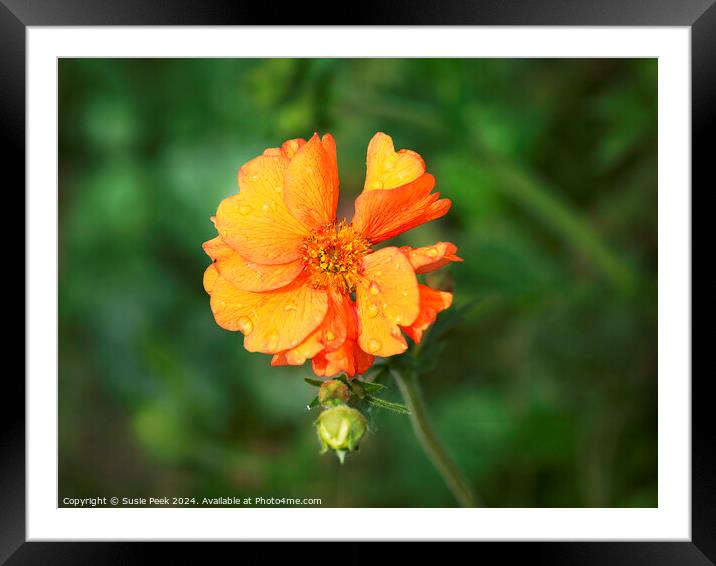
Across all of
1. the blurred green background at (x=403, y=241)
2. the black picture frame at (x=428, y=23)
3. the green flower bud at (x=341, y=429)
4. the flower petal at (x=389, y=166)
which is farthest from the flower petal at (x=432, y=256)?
the blurred green background at (x=403, y=241)

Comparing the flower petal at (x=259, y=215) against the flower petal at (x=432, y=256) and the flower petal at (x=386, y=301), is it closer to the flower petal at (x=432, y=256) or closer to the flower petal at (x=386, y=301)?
the flower petal at (x=386, y=301)

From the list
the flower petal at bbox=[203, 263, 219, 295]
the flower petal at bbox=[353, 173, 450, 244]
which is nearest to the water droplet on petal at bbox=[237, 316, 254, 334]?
the flower petal at bbox=[203, 263, 219, 295]

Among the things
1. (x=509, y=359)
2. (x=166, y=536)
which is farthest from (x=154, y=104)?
(x=166, y=536)

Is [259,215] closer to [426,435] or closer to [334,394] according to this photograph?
[334,394]

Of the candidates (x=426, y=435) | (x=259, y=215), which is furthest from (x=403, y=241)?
(x=259, y=215)

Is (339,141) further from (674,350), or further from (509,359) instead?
(674,350)
